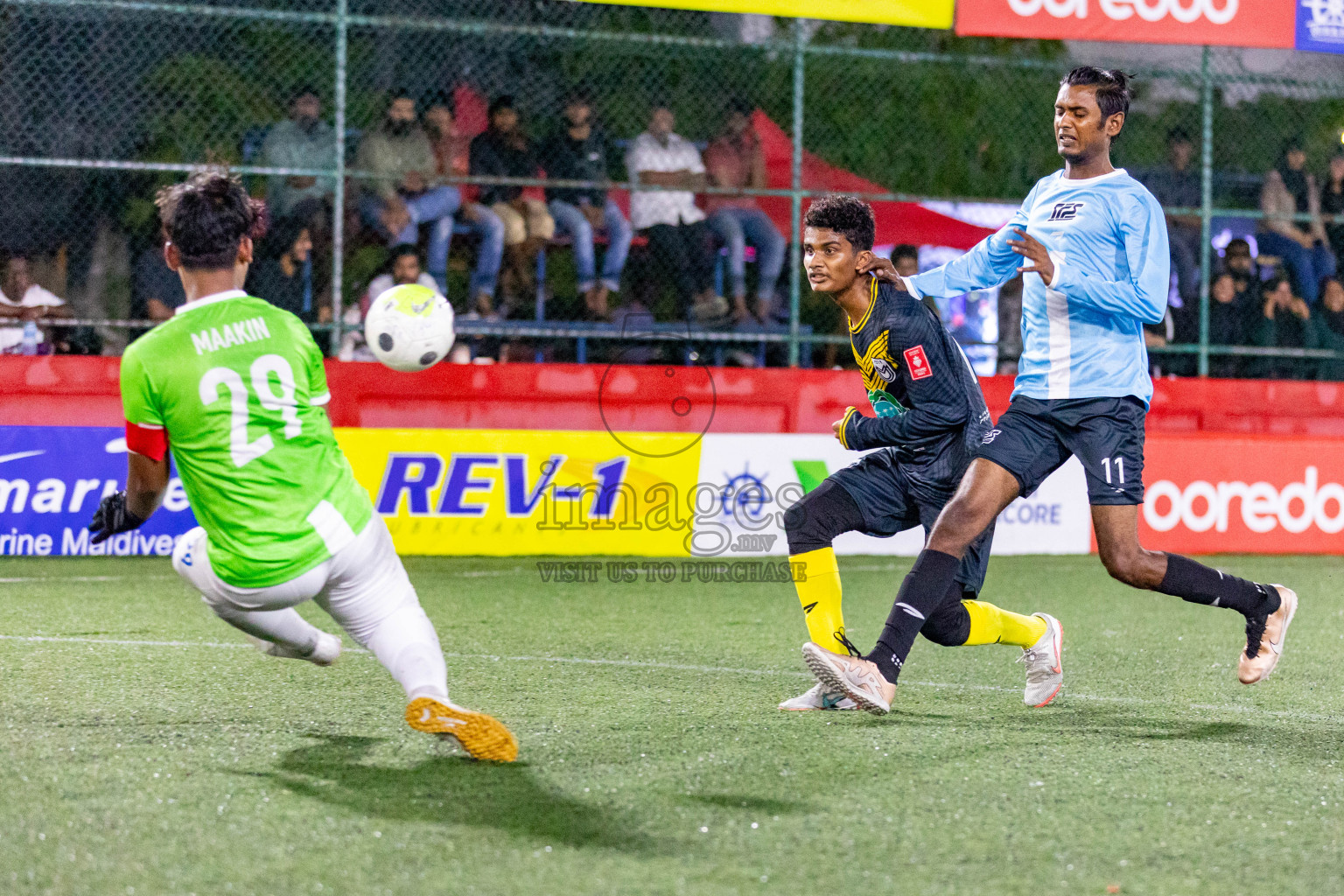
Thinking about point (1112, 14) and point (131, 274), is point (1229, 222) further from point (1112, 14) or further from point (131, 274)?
point (131, 274)

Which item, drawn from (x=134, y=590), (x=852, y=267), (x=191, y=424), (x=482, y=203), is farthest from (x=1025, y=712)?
(x=482, y=203)

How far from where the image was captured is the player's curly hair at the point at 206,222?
3.83 metres

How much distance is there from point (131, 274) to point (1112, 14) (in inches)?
288

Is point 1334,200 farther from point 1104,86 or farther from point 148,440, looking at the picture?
point 148,440

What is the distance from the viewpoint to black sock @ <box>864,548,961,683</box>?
15.1ft

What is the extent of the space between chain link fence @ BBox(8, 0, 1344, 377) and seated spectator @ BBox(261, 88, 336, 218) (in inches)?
0.7

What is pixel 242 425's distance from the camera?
12.5ft

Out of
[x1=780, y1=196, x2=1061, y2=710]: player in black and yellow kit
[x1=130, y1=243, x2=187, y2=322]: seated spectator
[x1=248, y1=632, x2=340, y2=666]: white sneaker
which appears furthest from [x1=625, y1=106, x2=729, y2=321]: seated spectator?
[x1=248, y1=632, x2=340, y2=666]: white sneaker

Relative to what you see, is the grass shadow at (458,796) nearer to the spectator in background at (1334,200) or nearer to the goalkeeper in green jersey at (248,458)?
the goalkeeper in green jersey at (248,458)

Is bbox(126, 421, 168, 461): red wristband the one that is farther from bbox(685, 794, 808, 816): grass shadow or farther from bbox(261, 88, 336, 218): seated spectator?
bbox(261, 88, 336, 218): seated spectator

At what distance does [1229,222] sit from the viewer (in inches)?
494

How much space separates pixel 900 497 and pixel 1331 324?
860 cm

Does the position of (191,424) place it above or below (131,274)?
below

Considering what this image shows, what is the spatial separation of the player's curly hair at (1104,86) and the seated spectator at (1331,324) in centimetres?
817
